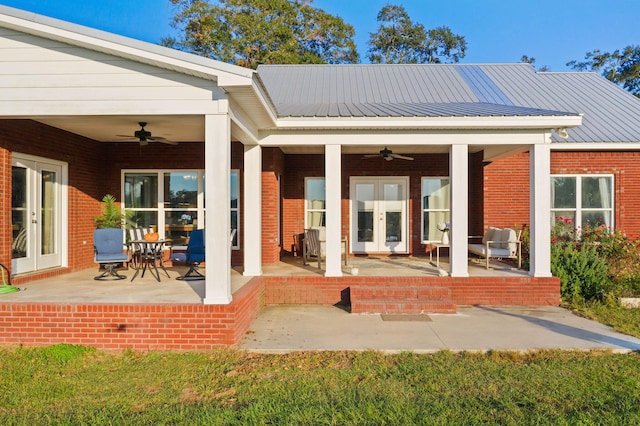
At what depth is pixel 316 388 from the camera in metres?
4.39

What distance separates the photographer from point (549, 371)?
482 cm

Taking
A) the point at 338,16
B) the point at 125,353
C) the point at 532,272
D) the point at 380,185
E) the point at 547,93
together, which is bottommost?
the point at 125,353

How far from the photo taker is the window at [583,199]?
11.4 metres

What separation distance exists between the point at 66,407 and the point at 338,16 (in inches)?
1123

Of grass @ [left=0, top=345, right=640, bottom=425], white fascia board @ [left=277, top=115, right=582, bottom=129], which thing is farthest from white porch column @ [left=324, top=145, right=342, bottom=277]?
grass @ [left=0, top=345, right=640, bottom=425]

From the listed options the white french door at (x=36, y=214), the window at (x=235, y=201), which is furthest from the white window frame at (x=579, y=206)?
the white french door at (x=36, y=214)

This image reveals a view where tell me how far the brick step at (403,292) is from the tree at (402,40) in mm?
28033

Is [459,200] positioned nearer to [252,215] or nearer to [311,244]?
[311,244]

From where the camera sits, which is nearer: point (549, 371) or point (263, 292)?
point (549, 371)

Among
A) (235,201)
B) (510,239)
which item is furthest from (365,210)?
(510,239)

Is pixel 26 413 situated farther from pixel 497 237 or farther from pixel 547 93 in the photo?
pixel 547 93

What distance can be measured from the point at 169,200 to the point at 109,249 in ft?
8.53

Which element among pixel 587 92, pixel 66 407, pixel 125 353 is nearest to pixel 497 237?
pixel 587 92

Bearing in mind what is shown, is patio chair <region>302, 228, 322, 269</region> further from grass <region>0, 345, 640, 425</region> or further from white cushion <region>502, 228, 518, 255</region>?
grass <region>0, 345, 640, 425</region>
